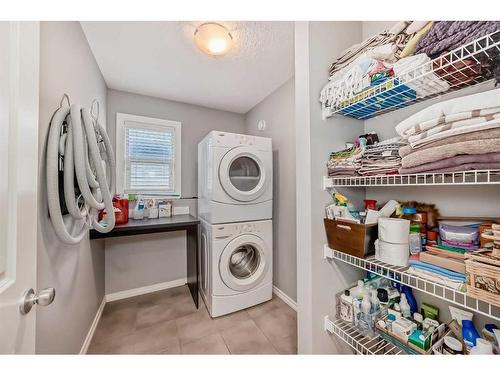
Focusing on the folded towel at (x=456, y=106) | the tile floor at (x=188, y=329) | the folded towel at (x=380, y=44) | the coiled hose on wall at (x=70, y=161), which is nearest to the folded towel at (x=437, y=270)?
the folded towel at (x=456, y=106)

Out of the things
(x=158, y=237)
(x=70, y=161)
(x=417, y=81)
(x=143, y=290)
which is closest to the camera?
(x=417, y=81)

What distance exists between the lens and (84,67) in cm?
151

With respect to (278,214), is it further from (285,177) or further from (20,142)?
(20,142)

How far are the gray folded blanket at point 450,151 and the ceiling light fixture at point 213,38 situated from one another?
1457 mm

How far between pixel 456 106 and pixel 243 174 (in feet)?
5.62

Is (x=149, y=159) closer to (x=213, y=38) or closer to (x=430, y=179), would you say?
(x=213, y=38)

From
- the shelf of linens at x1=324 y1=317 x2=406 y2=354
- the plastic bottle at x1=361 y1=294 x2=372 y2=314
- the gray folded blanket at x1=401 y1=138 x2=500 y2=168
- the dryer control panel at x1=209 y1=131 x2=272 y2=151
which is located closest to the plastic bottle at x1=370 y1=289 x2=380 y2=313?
the plastic bottle at x1=361 y1=294 x2=372 y2=314

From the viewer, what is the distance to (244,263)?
226 cm

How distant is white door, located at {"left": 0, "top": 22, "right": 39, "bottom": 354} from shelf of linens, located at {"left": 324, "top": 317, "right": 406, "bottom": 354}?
123 centimetres

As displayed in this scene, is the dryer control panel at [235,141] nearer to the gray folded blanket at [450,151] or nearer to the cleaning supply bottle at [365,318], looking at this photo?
the gray folded blanket at [450,151]

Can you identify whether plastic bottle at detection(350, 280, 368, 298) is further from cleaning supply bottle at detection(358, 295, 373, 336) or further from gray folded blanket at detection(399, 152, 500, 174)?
gray folded blanket at detection(399, 152, 500, 174)

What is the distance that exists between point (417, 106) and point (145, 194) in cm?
262

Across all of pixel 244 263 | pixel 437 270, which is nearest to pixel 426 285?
pixel 437 270
